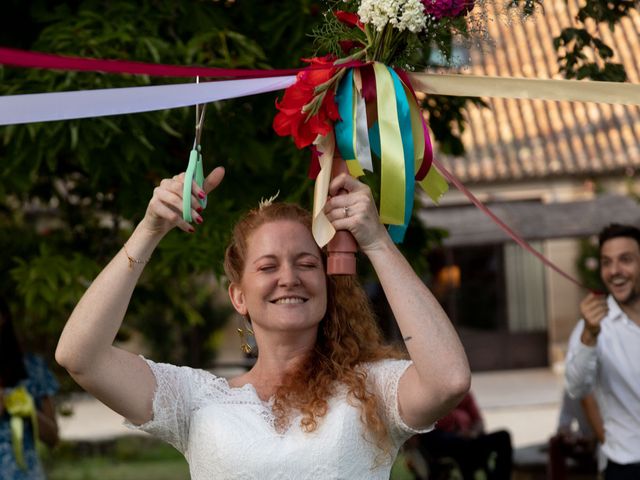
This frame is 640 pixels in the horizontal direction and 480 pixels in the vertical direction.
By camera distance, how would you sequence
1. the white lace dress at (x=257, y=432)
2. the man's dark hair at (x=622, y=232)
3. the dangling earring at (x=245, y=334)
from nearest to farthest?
1. the white lace dress at (x=257, y=432)
2. the dangling earring at (x=245, y=334)
3. the man's dark hair at (x=622, y=232)

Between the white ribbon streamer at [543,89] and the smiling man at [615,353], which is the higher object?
the white ribbon streamer at [543,89]

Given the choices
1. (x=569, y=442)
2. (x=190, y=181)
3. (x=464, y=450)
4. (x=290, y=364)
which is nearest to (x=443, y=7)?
(x=190, y=181)

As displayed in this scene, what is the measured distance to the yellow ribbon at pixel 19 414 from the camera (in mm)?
5355

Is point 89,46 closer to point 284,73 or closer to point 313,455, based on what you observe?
point 284,73

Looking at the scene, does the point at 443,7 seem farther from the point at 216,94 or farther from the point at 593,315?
the point at 593,315

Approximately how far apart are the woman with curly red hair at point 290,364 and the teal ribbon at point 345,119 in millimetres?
133

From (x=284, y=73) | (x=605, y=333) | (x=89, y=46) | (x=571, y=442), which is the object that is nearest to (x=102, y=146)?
(x=89, y=46)

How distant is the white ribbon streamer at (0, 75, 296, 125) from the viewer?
2891 mm

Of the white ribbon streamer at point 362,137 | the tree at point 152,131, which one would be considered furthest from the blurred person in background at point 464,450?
the white ribbon streamer at point 362,137

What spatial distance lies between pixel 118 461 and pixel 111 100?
10.9 m

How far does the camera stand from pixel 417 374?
8.87ft

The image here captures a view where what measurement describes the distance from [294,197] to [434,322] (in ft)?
7.71

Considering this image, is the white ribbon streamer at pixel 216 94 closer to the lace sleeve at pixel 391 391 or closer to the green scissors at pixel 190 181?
the green scissors at pixel 190 181

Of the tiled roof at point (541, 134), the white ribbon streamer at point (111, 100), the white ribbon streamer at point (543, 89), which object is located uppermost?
the tiled roof at point (541, 134)
